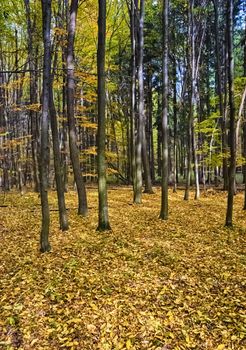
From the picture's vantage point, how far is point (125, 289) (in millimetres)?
5379

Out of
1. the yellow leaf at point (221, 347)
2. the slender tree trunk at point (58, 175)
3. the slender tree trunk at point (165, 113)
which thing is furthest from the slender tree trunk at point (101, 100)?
the yellow leaf at point (221, 347)

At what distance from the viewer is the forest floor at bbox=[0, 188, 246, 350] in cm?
427

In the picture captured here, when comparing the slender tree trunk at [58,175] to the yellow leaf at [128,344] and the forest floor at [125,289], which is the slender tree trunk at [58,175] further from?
the yellow leaf at [128,344]

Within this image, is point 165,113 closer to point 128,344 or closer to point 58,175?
point 58,175

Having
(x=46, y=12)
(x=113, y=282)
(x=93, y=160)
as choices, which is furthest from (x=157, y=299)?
(x=93, y=160)

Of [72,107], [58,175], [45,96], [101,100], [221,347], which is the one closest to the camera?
[221,347]

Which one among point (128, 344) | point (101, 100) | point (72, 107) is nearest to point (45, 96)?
point (101, 100)

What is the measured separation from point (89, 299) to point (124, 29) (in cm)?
2143

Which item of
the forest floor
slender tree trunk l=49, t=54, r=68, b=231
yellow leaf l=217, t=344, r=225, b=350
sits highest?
slender tree trunk l=49, t=54, r=68, b=231

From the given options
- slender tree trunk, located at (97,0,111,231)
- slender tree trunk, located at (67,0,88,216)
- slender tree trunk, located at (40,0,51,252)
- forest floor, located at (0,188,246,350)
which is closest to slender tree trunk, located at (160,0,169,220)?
forest floor, located at (0,188,246,350)

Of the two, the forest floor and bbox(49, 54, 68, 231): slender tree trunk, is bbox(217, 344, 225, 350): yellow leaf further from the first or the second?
bbox(49, 54, 68, 231): slender tree trunk

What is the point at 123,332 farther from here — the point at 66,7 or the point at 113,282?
the point at 66,7

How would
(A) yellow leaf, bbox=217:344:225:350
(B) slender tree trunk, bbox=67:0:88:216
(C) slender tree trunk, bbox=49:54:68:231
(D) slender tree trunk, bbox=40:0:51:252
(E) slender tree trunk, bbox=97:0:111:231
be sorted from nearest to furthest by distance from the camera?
(A) yellow leaf, bbox=217:344:225:350 → (D) slender tree trunk, bbox=40:0:51:252 → (E) slender tree trunk, bbox=97:0:111:231 → (C) slender tree trunk, bbox=49:54:68:231 → (B) slender tree trunk, bbox=67:0:88:216

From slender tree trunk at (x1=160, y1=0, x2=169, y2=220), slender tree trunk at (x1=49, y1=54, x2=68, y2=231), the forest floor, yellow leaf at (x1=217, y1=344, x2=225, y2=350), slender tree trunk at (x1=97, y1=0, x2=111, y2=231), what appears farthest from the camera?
slender tree trunk at (x1=160, y1=0, x2=169, y2=220)
